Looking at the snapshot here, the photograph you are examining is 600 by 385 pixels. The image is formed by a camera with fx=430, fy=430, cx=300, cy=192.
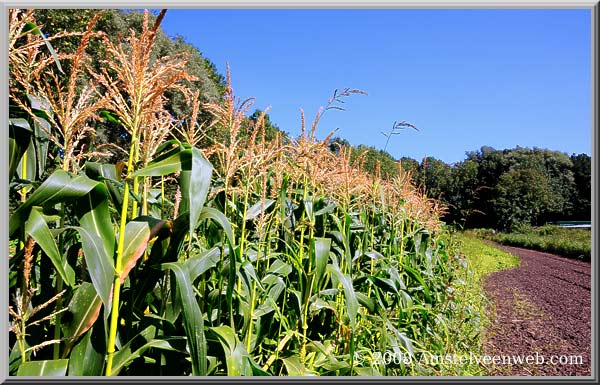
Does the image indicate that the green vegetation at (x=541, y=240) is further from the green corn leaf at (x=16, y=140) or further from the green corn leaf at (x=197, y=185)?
the green corn leaf at (x=16, y=140)

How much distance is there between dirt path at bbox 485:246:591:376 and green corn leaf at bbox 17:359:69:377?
2.14 meters

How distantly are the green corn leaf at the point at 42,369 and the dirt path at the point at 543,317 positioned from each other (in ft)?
7.01

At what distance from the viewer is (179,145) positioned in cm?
155

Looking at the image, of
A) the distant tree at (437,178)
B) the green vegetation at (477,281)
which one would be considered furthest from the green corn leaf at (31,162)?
the distant tree at (437,178)

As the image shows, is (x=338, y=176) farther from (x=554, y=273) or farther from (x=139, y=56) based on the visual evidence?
(x=554, y=273)

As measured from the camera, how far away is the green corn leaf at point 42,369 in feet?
4.08

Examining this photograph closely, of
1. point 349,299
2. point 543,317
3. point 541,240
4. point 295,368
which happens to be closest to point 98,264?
point 295,368

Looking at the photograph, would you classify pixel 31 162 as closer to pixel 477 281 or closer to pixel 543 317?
pixel 543 317

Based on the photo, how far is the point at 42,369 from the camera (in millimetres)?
1254

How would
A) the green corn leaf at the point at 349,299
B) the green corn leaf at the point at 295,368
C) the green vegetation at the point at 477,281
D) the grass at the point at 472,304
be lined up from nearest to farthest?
1. the green corn leaf at the point at 295,368
2. the green corn leaf at the point at 349,299
3. the grass at the point at 472,304
4. the green vegetation at the point at 477,281

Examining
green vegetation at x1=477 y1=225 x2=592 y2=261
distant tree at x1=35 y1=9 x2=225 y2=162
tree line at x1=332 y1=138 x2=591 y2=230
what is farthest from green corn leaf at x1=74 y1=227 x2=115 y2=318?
green vegetation at x1=477 y1=225 x2=592 y2=261

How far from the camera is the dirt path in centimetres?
321

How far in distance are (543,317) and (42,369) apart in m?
5.32

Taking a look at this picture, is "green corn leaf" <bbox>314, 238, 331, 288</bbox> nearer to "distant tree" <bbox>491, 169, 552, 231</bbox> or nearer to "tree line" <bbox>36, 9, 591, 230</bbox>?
"tree line" <bbox>36, 9, 591, 230</bbox>
